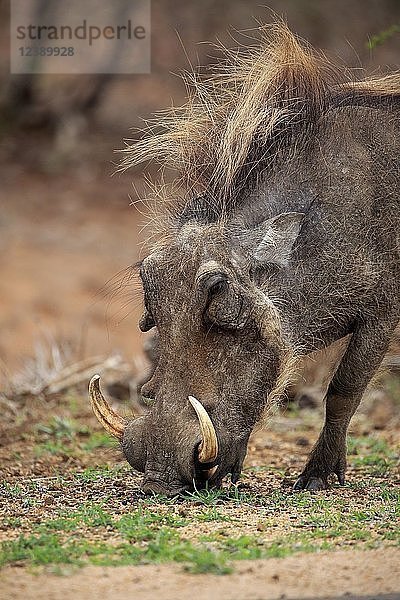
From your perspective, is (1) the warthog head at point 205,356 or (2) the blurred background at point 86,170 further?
(2) the blurred background at point 86,170

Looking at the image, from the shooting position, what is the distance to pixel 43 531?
11.0 feet

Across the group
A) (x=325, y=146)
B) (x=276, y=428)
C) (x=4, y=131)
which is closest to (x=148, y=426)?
(x=325, y=146)

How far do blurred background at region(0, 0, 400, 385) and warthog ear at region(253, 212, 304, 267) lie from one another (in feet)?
10.0

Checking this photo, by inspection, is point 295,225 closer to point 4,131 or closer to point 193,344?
point 193,344

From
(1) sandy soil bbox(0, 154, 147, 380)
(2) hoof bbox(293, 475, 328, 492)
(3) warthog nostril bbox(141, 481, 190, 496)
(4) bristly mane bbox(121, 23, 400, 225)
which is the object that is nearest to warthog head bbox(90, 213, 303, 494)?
(3) warthog nostril bbox(141, 481, 190, 496)

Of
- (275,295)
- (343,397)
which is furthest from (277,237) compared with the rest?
(343,397)

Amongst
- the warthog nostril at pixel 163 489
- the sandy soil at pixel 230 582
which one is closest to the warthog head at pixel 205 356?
the warthog nostril at pixel 163 489

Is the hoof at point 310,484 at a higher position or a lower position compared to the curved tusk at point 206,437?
lower

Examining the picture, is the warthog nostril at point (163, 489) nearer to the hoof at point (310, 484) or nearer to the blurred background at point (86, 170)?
the hoof at point (310, 484)

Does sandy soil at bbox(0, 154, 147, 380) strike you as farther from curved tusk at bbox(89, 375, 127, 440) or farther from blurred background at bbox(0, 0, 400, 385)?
curved tusk at bbox(89, 375, 127, 440)

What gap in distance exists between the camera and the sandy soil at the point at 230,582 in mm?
2752

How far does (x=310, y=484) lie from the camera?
425 cm

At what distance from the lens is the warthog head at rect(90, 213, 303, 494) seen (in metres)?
3.80

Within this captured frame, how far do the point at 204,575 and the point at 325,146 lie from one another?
1.95 metres
